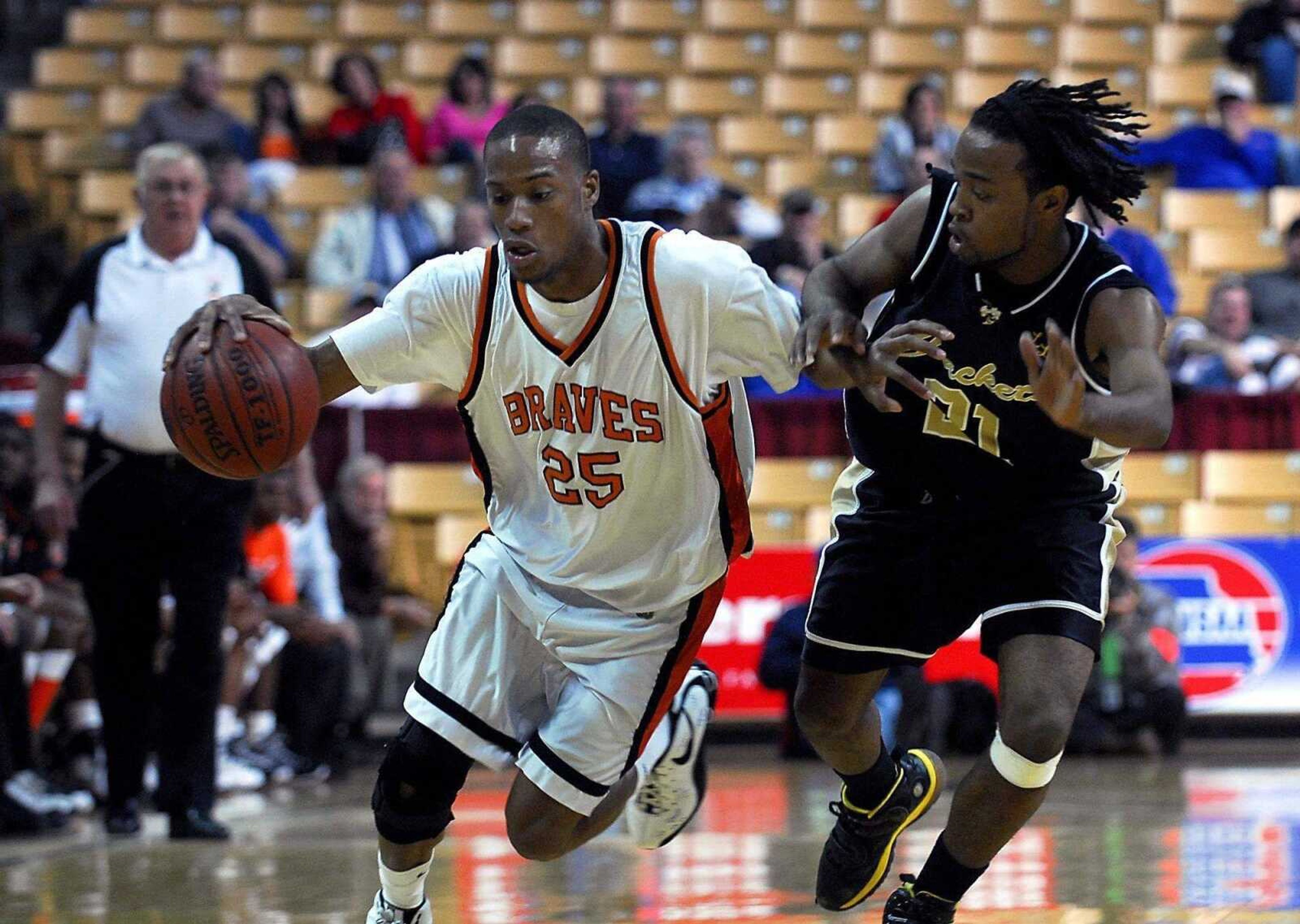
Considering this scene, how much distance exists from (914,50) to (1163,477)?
4.93 m

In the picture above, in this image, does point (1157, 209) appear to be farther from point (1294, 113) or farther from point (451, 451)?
point (451, 451)

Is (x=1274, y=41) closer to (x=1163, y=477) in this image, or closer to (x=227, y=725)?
(x=1163, y=477)

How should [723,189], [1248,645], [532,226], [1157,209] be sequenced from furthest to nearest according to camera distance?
[1157,209] < [723,189] < [1248,645] < [532,226]

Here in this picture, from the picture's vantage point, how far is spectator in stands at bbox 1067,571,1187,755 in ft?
28.5

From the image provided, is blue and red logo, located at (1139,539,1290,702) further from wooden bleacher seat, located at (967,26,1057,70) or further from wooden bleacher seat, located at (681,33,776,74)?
wooden bleacher seat, located at (681,33,776,74)

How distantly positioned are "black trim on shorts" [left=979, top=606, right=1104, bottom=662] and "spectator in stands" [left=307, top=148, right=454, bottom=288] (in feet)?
23.8

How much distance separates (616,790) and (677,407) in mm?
1171

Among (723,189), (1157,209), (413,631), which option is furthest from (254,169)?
(1157,209)

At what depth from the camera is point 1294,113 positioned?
12609 millimetres

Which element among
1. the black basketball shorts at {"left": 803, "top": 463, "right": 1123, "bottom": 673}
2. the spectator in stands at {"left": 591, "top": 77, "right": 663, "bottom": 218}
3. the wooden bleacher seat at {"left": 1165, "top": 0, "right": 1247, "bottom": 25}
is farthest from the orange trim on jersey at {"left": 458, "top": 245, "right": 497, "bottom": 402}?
the wooden bleacher seat at {"left": 1165, "top": 0, "right": 1247, "bottom": 25}

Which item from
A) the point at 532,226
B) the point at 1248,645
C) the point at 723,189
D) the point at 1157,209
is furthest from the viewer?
the point at 1157,209

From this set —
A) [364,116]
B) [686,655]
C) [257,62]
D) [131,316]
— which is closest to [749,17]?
[364,116]

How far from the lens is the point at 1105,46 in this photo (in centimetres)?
1330

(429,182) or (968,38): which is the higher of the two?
(968,38)
